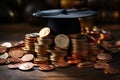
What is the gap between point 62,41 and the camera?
348 centimetres

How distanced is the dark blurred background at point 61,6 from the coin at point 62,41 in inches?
88.3

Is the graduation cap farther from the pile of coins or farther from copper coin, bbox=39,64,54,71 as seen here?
copper coin, bbox=39,64,54,71

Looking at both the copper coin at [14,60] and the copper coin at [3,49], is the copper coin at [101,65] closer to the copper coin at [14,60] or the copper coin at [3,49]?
the copper coin at [14,60]

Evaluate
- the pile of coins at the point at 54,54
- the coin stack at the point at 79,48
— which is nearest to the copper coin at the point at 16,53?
the pile of coins at the point at 54,54

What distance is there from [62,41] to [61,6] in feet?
8.89

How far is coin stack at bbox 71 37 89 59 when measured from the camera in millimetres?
3436

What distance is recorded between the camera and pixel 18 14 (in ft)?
20.6

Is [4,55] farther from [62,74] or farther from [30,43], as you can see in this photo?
[62,74]

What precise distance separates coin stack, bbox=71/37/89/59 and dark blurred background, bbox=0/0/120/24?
235 cm

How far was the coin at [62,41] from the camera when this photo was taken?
136 inches

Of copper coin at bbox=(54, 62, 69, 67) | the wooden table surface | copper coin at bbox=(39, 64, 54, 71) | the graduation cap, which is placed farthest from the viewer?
the graduation cap

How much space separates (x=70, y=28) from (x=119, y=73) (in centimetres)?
88

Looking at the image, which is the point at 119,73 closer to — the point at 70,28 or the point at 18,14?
the point at 70,28

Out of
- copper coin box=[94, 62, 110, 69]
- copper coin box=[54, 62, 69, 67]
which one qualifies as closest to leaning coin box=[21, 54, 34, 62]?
copper coin box=[54, 62, 69, 67]
